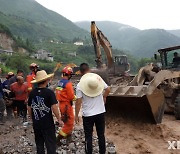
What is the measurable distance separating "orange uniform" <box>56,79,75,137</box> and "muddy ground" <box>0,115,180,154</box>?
2.51 feet

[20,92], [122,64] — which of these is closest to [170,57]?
[20,92]

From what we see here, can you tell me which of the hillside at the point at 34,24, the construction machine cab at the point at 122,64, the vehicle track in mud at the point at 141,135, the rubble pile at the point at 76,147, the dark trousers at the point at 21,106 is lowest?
the vehicle track in mud at the point at 141,135


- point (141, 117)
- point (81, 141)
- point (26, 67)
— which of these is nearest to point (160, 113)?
point (141, 117)

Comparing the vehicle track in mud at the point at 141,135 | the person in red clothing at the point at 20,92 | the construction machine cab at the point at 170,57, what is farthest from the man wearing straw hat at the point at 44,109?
the construction machine cab at the point at 170,57

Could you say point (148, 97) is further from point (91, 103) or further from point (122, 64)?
point (122, 64)

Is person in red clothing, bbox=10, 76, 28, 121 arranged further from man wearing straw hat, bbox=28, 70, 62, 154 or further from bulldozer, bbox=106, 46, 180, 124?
man wearing straw hat, bbox=28, 70, 62, 154

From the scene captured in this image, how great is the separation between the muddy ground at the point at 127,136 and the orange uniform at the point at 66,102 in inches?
30.1

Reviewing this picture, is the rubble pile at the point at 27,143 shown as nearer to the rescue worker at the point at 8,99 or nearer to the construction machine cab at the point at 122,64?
the rescue worker at the point at 8,99

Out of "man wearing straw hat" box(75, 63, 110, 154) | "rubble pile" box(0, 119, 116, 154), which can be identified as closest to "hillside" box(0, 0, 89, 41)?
"rubble pile" box(0, 119, 116, 154)

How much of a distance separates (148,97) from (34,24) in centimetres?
13306

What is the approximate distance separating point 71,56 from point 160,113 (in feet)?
261

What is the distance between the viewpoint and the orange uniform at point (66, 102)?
614 centimetres

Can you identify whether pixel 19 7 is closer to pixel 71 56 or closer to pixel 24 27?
pixel 24 27

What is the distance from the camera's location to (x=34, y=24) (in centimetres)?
13550
